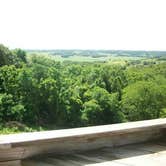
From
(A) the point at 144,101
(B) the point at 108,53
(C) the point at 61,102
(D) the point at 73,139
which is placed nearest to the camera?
(D) the point at 73,139

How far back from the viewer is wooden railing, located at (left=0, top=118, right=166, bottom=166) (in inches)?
89.5

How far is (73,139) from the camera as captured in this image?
8.32ft

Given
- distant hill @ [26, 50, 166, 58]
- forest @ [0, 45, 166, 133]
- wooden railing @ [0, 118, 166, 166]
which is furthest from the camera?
distant hill @ [26, 50, 166, 58]

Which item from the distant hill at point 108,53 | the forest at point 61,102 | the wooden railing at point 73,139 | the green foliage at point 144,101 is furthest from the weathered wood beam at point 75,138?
the distant hill at point 108,53

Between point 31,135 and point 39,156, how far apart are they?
0.60 feet

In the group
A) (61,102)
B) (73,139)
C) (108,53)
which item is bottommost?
(61,102)

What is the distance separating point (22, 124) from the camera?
3856cm

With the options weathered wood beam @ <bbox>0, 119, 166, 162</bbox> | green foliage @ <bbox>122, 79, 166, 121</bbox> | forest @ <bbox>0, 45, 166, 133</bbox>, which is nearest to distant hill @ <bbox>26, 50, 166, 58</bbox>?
forest @ <bbox>0, 45, 166, 133</bbox>

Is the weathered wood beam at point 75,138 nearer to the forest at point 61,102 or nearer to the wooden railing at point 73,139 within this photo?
the wooden railing at point 73,139

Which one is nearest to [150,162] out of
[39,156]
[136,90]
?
[39,156]

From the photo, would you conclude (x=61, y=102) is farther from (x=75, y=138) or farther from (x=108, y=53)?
(x=108, y=53)

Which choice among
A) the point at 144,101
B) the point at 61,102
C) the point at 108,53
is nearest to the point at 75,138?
the point at 144,101

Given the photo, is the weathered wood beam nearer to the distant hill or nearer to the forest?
the forest

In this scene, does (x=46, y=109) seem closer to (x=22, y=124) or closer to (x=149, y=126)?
(x=22, y=124)
